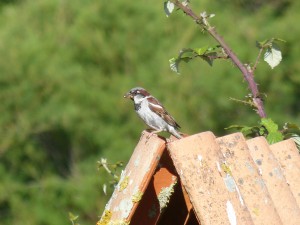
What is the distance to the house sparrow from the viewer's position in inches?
267

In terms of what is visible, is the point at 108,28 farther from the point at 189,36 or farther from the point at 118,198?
the point at 118,198

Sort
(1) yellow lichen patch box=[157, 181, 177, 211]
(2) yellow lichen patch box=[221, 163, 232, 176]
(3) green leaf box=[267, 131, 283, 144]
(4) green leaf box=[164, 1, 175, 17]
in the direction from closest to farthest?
(2) yellow lichen patch box=[221, 163, 232, 176] → (1) yellow lichen patch box=[157, 181, 177, 211] → (3) green leaf box=[267, 131, 283, 144] → (4) green leaf box=[164, 1, 175, 17]

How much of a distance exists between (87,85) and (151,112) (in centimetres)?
2083

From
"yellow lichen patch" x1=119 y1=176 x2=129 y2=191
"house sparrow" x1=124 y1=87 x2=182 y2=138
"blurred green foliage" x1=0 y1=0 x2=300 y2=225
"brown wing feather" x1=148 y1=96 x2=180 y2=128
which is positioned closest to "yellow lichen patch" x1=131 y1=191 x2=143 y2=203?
"yellow lichen patch" x1=119 y1=176 x2=129 y2=191

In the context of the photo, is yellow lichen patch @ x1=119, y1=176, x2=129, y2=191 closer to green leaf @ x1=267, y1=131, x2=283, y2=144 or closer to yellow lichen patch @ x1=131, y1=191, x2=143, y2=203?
yellow lichen patch @ x1=131, y1=191, x2=143, y2=203

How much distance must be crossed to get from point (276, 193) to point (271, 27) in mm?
25287

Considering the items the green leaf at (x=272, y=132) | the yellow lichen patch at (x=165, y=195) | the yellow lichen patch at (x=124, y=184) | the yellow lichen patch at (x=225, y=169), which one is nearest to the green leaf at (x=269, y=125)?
the green leaf at (x=272, y=132)

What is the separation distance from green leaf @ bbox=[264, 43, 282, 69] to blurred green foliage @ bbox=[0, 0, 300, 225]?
2035 centimetres

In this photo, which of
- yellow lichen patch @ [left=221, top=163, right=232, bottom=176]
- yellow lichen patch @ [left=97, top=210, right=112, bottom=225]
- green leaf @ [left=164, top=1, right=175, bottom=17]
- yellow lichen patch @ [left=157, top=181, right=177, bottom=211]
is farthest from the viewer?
green leaf @ [left=164, top=1, right=175, bottom=17]

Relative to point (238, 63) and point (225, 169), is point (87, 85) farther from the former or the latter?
point (225, 169)

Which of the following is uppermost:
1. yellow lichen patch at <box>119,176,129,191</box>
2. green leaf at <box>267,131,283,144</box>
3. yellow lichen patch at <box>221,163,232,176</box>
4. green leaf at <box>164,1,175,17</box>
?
green leaf at <box>164,1,175,17</box>

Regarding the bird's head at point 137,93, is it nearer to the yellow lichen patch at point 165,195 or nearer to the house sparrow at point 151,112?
the house sparrow at point 151,112

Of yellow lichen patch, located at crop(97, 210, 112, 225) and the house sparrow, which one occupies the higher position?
the house sparrow

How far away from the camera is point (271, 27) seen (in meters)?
29.5
